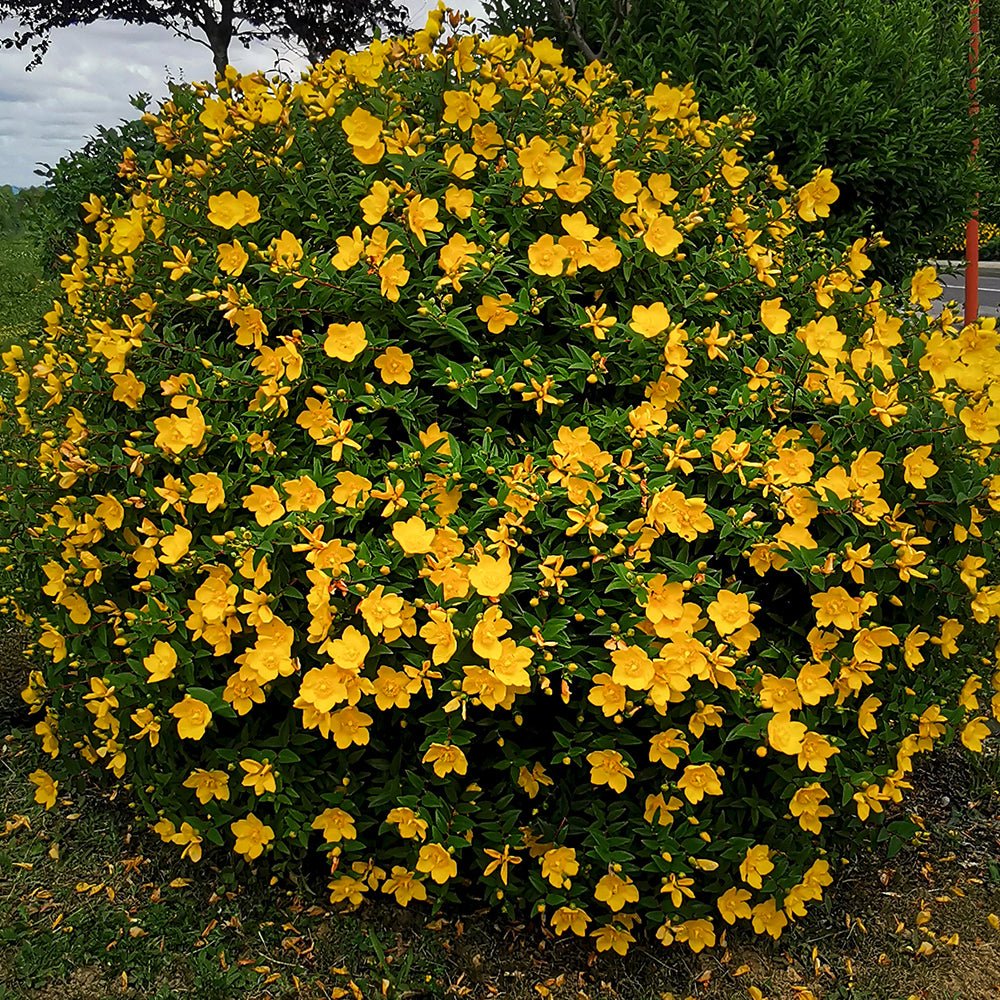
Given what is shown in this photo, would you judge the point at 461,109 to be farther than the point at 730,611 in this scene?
Yes

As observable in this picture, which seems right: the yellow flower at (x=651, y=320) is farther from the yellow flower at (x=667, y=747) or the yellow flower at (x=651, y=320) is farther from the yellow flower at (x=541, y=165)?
the yellow flower at (x=667, y=747)

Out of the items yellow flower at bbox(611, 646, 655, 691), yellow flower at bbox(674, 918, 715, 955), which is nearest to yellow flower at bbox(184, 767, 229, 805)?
yellow flower at bbox(611, 646, 655, 691)

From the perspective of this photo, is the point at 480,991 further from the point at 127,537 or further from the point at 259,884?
the point at 127,537

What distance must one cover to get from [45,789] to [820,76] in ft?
11.4

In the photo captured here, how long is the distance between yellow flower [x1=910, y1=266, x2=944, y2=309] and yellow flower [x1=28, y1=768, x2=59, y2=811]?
2.54 meters

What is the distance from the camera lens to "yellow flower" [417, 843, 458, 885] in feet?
6.84

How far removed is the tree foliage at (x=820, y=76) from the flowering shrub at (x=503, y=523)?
1.34m

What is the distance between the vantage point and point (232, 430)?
2172mm

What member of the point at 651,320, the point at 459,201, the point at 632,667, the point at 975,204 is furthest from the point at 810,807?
the point at 975,204

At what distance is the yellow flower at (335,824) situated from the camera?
2.16 meters

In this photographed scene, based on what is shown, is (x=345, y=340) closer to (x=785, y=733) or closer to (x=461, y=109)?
(x=461, y=109)

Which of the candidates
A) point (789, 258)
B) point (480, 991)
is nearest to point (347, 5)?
point (789, 258)

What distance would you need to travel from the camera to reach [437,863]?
210cm

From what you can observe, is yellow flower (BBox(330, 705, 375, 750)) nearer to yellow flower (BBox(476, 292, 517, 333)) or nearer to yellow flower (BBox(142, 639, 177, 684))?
yellow flower (BBox(142, 639, 177, 684))
